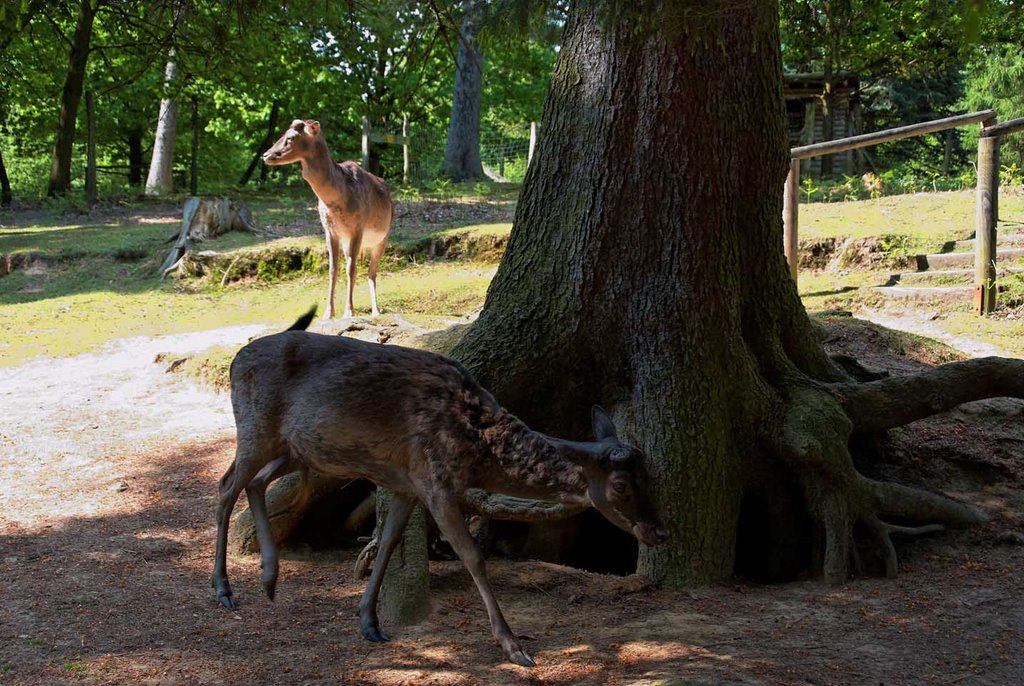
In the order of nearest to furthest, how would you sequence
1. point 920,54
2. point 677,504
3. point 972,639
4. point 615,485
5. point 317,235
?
point 615,485 → point 972,639 → point 677,504 → point 317,235 → point 920,54

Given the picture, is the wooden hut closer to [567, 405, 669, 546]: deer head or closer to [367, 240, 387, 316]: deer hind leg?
[367, 240, 387, 316]: deer hind leg

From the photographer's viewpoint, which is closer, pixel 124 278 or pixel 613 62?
pixel 613 62

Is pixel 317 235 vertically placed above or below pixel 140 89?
below

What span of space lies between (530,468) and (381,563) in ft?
3.02

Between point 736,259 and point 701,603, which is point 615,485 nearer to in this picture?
point 701,603

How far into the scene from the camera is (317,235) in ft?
57.7

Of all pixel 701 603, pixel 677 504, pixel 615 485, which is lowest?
pixel 701 603

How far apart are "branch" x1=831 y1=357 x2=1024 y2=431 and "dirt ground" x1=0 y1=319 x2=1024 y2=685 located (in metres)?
0.71

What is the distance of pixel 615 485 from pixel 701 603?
51.6 inches

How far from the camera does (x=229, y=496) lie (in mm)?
5305

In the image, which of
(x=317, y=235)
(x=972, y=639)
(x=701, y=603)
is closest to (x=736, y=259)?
(x=701, y=603)

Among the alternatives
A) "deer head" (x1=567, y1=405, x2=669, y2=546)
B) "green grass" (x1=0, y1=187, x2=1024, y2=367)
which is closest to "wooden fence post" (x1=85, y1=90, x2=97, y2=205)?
"green grass" (x1=0, y1=187, x2=1024, y2=367)

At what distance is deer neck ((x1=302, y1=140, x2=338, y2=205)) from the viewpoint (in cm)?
1182

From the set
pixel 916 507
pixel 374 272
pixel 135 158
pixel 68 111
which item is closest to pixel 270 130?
pixel 135 158
